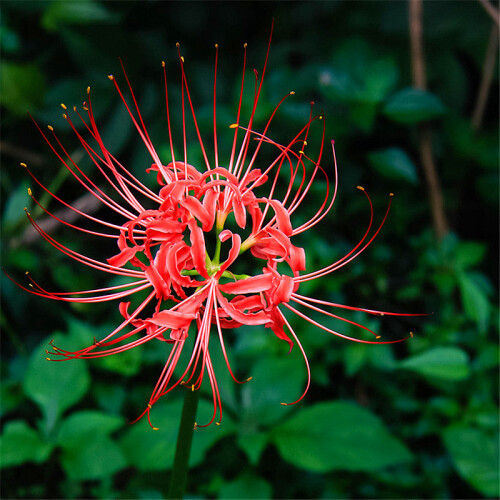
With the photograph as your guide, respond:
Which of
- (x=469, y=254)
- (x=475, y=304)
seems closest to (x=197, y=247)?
(x=475, y=304)

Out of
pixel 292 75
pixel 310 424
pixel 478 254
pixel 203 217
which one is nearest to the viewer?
pixel 203 217

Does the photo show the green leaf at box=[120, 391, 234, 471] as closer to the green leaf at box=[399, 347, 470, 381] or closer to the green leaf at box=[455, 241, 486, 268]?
the green leaf at box=[399, 347, 470, 381]

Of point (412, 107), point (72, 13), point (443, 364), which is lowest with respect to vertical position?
point (443, 364)

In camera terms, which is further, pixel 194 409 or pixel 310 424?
pixel 310 424

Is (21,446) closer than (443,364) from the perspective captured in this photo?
Yes

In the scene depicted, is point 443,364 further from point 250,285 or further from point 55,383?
point 55,383

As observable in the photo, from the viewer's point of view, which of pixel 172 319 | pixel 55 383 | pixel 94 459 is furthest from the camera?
pixel 55 383

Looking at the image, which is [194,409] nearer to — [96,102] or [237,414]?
[237,414]

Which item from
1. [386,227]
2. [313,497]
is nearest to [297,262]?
[313,497]
